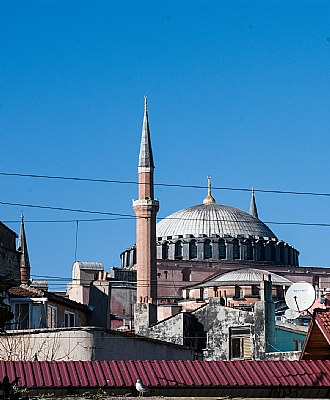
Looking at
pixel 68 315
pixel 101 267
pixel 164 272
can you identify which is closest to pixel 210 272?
pixel 164 272

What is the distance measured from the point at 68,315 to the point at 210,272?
4143 cm

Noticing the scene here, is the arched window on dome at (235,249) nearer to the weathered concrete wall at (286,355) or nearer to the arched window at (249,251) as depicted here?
the arched window at (249,251)

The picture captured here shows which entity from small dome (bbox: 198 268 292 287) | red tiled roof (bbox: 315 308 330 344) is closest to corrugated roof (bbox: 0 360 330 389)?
red tiled roof (bbox: 315 308 330 344)

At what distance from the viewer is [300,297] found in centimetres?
2019

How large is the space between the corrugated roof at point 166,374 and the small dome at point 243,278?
4862cm

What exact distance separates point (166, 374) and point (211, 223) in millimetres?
59465

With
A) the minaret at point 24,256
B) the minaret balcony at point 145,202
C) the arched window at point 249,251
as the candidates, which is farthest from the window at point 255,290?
→ the minaret at point 24,256

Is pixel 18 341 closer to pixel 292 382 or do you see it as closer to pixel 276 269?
pixel 292 382

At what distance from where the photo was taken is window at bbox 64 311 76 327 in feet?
87.0

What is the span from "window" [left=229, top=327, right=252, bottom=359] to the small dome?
29.0 meters

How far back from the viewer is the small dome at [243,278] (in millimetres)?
62312

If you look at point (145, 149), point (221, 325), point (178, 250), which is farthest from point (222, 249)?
point (221, 325)

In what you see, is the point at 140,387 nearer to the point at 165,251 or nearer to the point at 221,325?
the point at 221,325

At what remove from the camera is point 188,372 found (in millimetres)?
12750
